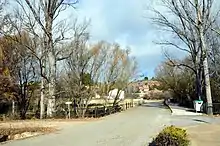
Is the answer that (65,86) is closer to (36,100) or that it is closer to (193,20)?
(36,100)

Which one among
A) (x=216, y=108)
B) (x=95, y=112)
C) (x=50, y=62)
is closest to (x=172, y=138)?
(x=50, y=62)

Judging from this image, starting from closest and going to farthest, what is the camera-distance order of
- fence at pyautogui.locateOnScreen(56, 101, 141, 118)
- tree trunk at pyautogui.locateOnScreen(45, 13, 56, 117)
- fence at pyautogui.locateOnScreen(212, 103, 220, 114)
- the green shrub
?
the green shrub < tree trunk at pyautogui.locateOnScreen(45, 13, 56, 117) < fence at pyautogui.locateOnScreen(212, 103, 220, 114) < fence at pyautogui.locateOnScreen(56, 101, 141, 118)

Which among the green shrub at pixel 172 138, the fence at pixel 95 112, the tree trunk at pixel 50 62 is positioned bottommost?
the green shrub at pixel 172 138

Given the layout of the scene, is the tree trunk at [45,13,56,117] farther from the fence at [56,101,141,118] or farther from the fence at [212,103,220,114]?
the fence at [212,103,220,114]

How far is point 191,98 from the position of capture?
Result: 52.1 meters

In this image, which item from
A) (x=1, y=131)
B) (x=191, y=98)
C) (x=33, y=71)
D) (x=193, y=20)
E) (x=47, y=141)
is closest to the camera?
(x=47, y=141)

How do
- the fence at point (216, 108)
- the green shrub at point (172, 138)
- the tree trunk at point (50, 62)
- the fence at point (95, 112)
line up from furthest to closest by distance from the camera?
the fence at point (95, 112), the fence at point (216, 108), the tree trunk at point (50, 62), the green shrub at point (172, 138)

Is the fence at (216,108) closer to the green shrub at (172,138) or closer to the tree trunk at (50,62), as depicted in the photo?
the tree trunk at (50,62)

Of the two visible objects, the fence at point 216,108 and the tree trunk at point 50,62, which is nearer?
the tree trunk at point 50,62

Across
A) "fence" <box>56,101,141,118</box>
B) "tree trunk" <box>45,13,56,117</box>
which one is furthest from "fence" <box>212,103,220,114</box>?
"tree trunk" <box>45,13,56,117</box>

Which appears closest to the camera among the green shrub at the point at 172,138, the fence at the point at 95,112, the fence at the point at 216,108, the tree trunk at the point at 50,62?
the green shrub at the point at 172,138

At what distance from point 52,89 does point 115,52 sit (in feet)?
73.8

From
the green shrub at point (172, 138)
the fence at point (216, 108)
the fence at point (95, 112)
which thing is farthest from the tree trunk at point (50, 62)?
the green shrub at point (172, 138)

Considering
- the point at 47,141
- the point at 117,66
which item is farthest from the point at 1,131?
the point at 117,66
